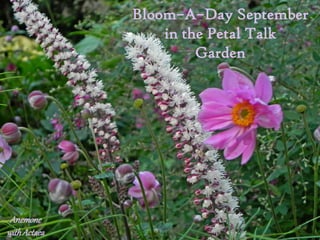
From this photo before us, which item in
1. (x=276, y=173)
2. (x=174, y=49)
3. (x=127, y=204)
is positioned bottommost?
(x=276, y=173)

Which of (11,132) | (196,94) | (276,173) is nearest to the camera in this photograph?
(11,132)

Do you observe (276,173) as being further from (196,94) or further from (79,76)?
(79,76)

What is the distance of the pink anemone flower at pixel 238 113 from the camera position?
1022mm

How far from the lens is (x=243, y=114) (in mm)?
1041

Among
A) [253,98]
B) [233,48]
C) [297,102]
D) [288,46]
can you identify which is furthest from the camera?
[288,46]

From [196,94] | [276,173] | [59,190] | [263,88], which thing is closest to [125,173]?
[59,190]

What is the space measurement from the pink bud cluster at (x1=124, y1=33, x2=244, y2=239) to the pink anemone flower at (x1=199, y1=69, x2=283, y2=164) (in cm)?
2

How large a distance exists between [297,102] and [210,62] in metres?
0.34

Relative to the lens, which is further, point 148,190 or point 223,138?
point 148,190

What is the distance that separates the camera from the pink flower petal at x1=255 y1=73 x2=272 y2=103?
1.02 metres

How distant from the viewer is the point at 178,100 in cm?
104

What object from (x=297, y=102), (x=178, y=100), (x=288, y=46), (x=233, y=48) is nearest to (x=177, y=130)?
(x=178, y=100)

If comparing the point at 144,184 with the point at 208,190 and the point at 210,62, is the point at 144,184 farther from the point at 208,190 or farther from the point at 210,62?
the point at 210,62

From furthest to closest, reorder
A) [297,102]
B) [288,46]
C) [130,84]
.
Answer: [130,84] → [288,46] → [297,102]
